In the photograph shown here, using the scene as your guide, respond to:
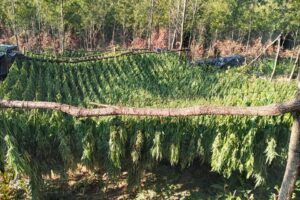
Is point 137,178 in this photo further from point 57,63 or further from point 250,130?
point 57,63

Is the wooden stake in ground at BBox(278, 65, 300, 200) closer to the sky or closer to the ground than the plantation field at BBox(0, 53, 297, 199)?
closer to the sky

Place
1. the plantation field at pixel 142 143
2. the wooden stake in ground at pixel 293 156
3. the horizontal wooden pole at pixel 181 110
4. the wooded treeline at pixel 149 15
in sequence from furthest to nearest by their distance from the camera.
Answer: the wooded treeline at pixel 149 15 → the plantation field at pixel 142 143 → the wooden stake in ground at pixel 293 156 → the horizontal wooden pole at pixel 181 110

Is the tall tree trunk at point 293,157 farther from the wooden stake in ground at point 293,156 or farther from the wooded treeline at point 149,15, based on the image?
the wooded treeline at point 149,15

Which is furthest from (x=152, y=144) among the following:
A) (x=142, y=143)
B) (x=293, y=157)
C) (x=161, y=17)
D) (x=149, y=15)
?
(x=161, y=17)

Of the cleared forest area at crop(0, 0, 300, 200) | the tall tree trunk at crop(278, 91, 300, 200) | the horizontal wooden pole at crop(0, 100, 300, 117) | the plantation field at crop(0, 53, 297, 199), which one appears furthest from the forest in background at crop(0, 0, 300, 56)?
the tall tree trunk at crop(278, 91, 300, 200)

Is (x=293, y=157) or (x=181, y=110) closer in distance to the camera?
(x=293, y=157)

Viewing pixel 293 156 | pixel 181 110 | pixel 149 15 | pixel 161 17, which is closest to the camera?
pixel 293 156

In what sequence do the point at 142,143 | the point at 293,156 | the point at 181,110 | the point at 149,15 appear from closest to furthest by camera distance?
1. the point at 293,156
2. the point at 181,110
3. the point at 142,143
4. the point at 149,15

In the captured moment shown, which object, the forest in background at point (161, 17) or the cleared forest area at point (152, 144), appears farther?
the forest in background at point (161, 17)

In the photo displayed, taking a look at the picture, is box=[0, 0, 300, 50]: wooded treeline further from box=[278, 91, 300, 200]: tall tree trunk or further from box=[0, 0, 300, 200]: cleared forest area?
box=[278, 91, 300, 200]: tall tree trunk

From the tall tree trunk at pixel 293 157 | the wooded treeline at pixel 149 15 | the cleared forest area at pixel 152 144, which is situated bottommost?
the cleared forest area at pixel 152 144

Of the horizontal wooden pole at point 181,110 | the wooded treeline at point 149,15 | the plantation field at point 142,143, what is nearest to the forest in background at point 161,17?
the wooded treeline at point 149,15

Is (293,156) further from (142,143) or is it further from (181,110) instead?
(142,143)
